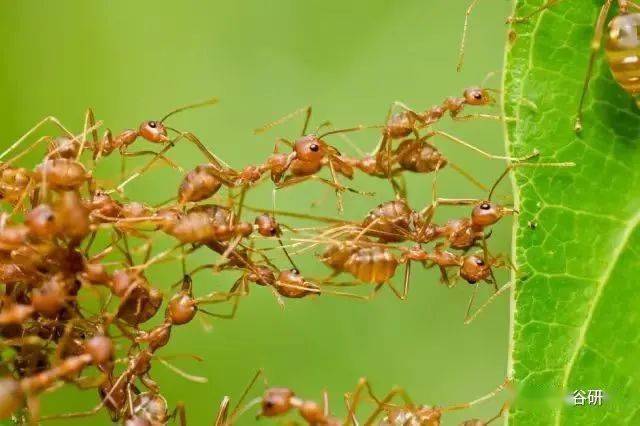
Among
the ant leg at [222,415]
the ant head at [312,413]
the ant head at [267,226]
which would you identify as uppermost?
the ant head at [267,226]

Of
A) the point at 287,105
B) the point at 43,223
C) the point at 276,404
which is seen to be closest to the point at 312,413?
the point at 276,404

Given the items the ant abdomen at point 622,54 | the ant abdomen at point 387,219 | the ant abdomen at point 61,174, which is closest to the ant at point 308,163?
the ant abdomen at point 387,219

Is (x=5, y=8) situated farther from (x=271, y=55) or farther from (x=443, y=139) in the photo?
(x=443, y=139)

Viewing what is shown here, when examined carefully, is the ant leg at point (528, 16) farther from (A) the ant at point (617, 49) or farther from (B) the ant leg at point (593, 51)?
(B) the ant leg at point (593, 51)

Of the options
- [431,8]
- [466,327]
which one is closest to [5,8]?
[431,8]

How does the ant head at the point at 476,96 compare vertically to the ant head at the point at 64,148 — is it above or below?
above

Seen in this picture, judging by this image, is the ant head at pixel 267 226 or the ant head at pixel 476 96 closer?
the ant head at pixel 267 226

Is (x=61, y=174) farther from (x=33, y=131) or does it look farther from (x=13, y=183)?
(x=33, y=131)
